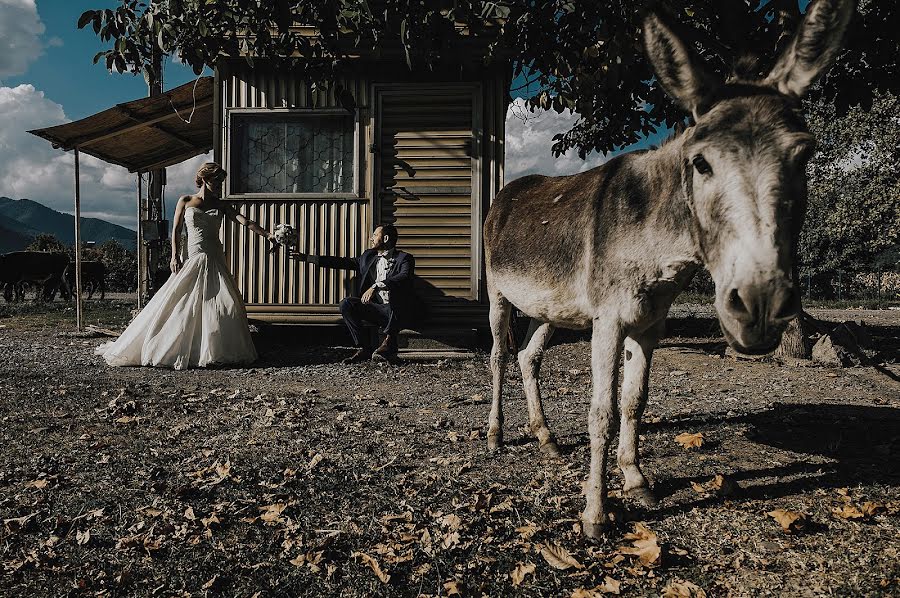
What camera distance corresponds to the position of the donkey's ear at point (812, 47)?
2.14 m

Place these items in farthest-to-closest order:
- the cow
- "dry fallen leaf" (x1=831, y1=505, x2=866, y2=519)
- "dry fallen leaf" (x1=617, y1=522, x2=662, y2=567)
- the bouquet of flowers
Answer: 1. the cow
2. the bouquet of flowers
3. "dry fallen leaf" (x1=831, y1=505, x2=866, y2=519)
4. "dry fallen leaf" (x1=617, y1=522, x2=662, y2=567)

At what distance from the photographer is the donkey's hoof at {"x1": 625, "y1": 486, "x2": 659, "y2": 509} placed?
126 inches

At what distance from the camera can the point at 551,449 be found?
412 cm

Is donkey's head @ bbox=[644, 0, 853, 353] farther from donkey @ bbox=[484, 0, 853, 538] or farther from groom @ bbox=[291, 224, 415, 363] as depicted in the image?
groom @ bbox=[291, 224, 415, 363]

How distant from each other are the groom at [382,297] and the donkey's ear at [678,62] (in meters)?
5.95

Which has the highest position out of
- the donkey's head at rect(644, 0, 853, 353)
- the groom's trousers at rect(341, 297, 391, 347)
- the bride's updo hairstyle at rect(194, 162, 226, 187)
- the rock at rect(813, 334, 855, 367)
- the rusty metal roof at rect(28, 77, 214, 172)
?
the rusty metal roof at rect(28, 77, 214, 172)

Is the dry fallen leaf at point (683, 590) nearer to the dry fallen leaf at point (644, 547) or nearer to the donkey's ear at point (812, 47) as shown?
the dry fallen leaf at point (644, 547)

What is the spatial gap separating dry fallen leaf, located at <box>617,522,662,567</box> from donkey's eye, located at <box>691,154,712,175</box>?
66.9 inches

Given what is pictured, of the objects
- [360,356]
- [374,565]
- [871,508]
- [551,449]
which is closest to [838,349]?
[871,508]

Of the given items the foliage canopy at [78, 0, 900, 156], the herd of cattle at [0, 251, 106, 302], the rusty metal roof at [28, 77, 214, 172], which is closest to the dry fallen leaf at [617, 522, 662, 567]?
the foliage canopy at [78, 0, 900, 156]

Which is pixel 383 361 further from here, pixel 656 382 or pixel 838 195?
pixel 838 195

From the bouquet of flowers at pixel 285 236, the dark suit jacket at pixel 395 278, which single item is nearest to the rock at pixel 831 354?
the dark suit jacket at pixel 395 278

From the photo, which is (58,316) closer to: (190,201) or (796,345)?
(190,201)

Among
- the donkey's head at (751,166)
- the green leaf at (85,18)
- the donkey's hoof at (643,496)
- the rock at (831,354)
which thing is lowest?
the donkey's hoof at (643,496)
